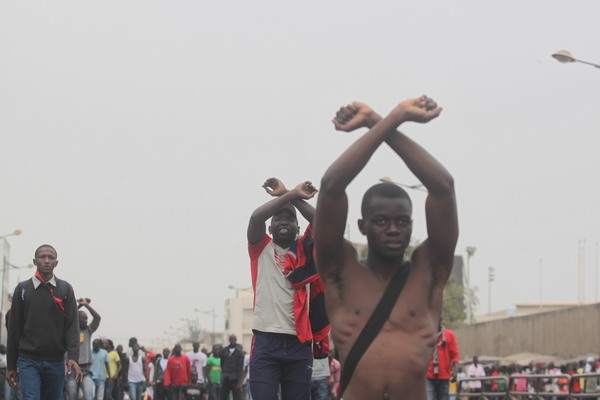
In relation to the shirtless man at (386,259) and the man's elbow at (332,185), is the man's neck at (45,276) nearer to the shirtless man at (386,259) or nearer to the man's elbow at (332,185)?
the shirtless man at (386,259)

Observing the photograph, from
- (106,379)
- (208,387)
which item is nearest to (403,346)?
(106,379)

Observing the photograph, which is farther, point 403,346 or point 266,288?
point 266,288

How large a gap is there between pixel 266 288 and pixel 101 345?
622 inches

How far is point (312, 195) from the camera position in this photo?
23.7ft

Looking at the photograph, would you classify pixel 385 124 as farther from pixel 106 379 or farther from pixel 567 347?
pixel 567 347

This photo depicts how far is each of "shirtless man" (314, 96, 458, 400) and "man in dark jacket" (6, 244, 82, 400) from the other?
5.36 m

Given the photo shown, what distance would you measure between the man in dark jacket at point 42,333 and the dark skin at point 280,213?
2562 mm

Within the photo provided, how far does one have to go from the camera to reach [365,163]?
479 centimetres

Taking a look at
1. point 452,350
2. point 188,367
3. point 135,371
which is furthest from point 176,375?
point 452,350

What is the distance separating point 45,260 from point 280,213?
110 inches

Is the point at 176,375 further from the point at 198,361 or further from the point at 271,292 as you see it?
the point at 271,292

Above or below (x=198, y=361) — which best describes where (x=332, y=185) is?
above

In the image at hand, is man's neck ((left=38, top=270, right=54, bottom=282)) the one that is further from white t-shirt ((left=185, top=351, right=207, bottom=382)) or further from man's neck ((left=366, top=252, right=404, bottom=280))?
white t-shirt ((left=185, top=351, right=207, bottom=382))

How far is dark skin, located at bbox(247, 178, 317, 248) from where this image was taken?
7391mm
